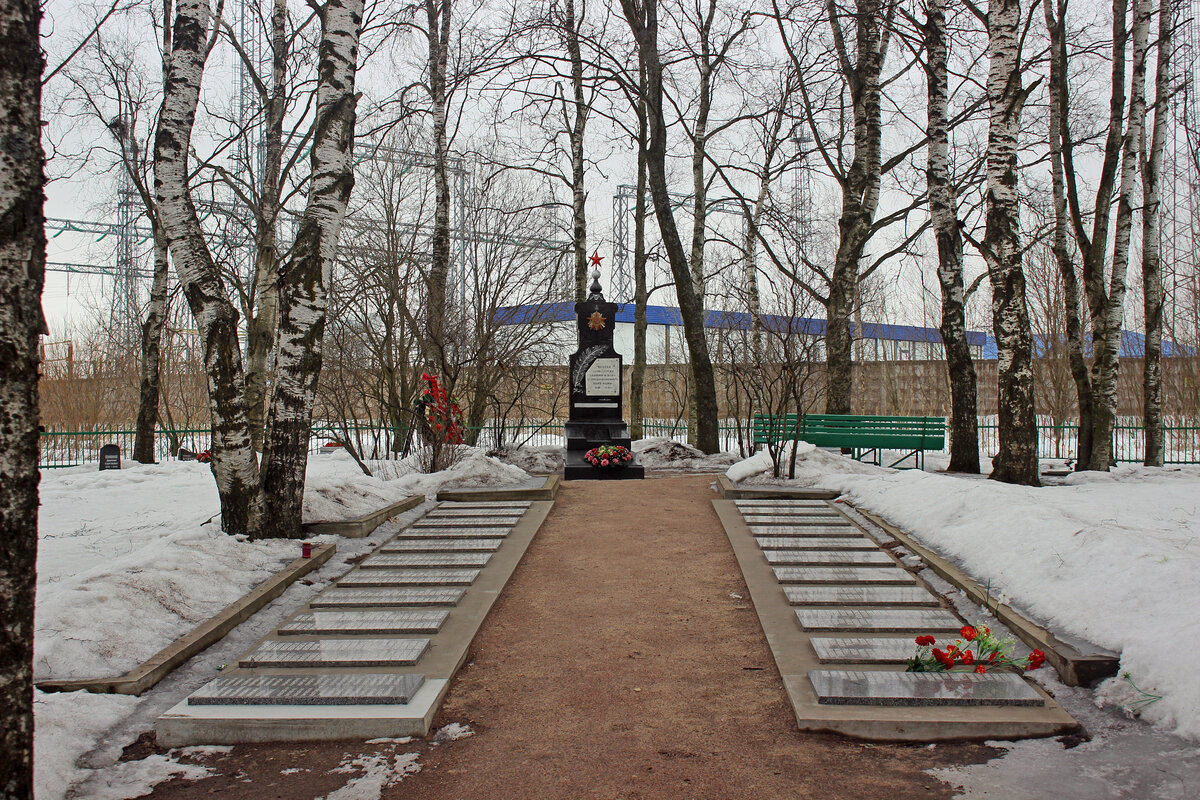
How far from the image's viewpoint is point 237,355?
6.46 meters

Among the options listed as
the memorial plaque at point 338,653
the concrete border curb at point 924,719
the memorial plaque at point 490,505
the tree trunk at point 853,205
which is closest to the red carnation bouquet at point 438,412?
the memorial plaque at point 490,505

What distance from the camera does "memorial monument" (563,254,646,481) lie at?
13.7 metres

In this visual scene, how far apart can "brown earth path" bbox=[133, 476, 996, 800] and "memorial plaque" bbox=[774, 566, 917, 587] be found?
0.39 m

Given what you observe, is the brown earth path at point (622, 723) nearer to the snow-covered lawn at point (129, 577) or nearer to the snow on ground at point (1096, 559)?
the snow-covered lawn at point (129, 577)

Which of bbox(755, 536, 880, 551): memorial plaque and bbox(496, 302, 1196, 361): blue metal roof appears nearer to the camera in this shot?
bbox(755, 536, 880, 551): memorial plaque

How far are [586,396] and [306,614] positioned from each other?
30.8ft

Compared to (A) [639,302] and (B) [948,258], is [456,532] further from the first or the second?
(A) [639,302]

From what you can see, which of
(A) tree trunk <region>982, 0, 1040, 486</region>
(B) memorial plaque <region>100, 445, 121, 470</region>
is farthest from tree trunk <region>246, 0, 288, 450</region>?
(A) tree trunk <region>982, 0, 1040, 486</region>

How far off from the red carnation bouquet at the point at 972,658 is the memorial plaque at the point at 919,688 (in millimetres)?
69

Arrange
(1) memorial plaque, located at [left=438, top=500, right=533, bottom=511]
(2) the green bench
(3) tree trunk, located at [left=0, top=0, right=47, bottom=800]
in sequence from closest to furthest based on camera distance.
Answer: (3) tree trunk, located at [left=0, top=0, right=47, bottom=800]
(1) memorial plaque, located at [left=438, top=500, right=533, bottom=511]
(2) the green bench

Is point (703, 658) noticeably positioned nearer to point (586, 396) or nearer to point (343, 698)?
point (343, 698)

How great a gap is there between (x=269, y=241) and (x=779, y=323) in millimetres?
9157

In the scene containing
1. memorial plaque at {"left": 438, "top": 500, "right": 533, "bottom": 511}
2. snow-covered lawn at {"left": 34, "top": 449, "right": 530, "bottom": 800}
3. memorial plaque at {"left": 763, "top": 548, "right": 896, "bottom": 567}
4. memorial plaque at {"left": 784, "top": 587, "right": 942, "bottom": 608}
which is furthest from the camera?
memorial plaque at {"left": 438, "top": 500, "right": 533, "bottom": 511}

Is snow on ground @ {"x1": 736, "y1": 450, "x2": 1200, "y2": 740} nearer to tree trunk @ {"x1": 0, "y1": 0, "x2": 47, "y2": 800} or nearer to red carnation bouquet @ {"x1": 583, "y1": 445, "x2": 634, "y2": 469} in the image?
red carnation bouquet @ {"x1": 583, "y1": 445, "x2": 634, "y2": 469}
